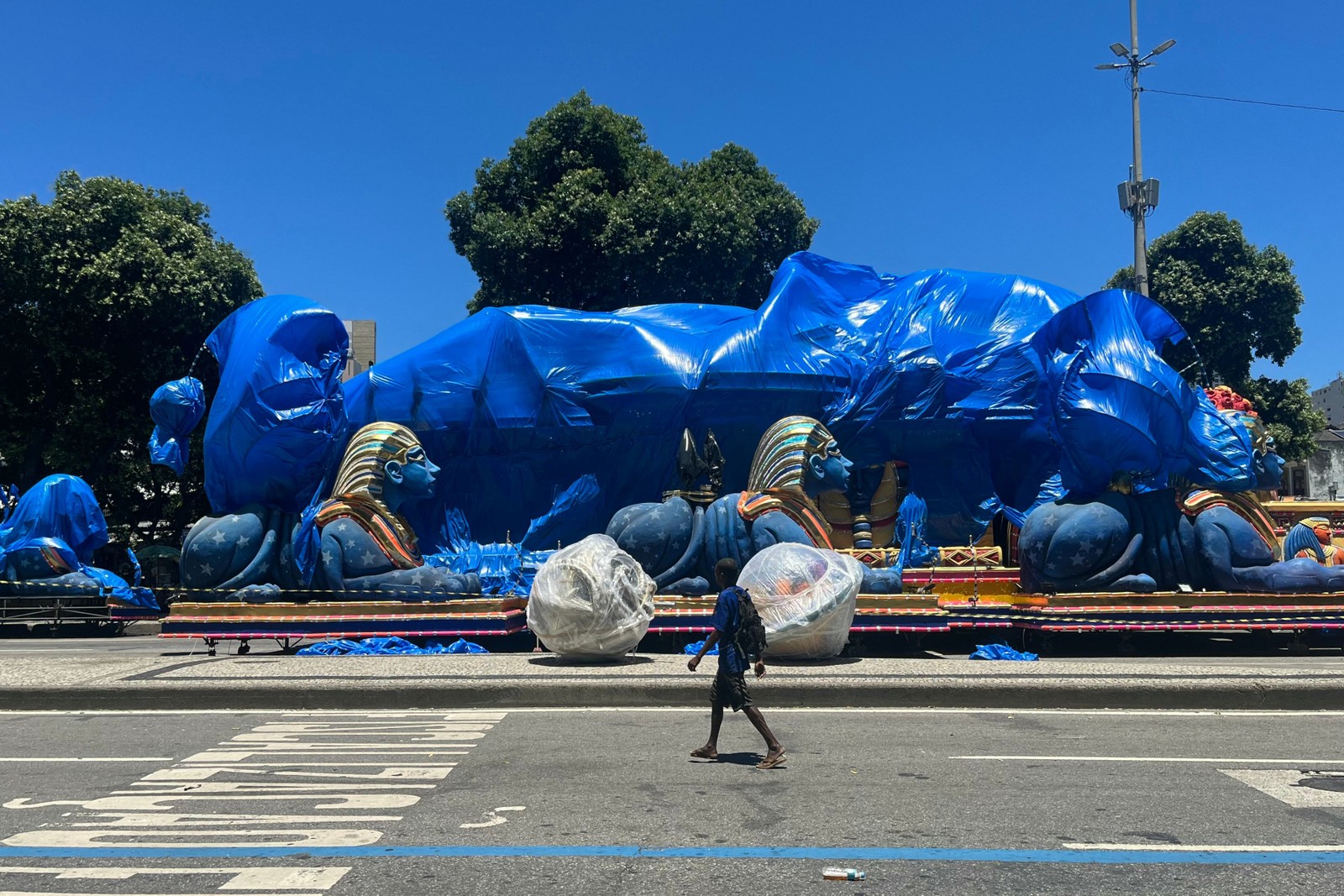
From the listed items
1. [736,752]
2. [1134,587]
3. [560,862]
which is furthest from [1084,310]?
[560,862]

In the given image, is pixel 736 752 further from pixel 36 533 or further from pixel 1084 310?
pixel 36 533

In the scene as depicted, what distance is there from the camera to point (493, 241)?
1189 inches

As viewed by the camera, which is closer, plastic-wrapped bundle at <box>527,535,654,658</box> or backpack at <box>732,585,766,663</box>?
backpack at <box>732,585,766,663</box>

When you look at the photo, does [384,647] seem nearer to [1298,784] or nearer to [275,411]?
[275,411]

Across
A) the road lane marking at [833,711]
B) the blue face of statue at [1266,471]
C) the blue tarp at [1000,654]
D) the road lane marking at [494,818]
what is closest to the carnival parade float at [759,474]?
the blue face of statue at [1266,471]

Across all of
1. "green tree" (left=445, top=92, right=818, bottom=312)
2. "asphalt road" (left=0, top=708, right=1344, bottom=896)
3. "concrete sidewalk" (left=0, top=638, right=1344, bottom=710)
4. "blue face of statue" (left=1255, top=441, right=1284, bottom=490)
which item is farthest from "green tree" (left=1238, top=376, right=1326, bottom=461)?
"asphalt road" (left=0, top=708, right=1344, bottom=896)

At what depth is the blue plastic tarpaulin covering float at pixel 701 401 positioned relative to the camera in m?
19.2

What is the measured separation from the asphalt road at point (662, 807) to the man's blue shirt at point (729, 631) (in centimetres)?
61

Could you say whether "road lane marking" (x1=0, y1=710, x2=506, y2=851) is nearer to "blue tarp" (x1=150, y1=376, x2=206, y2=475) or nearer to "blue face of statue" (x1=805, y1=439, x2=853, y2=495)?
"blue face of statue" (x1=805, y1=439, x2=853, y2=495)

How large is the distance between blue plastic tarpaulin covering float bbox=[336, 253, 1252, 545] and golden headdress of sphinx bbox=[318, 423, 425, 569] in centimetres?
400

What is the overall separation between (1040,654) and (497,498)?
929cm

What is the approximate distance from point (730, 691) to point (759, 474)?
29.2ft

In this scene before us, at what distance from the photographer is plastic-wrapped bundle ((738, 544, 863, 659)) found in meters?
11.7

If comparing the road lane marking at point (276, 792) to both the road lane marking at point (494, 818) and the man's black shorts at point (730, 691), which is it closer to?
the road lane marking at point (494, 818)
